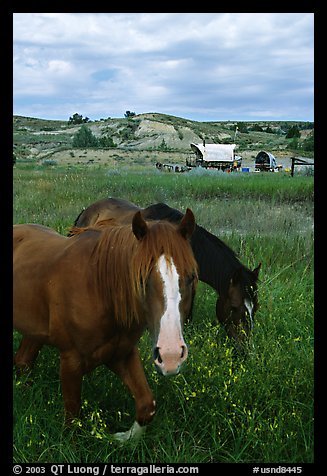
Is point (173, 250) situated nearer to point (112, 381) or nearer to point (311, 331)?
point (112, 381)

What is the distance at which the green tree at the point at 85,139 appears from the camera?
89.8ft

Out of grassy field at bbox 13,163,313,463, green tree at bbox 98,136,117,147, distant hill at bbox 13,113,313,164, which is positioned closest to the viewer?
grassy field at bbox 13,163,313,463

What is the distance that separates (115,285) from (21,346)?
5.51 ft

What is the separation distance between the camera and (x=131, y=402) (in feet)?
11.2

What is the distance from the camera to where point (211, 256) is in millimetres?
4742

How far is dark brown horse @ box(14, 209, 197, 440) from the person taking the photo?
2393mm

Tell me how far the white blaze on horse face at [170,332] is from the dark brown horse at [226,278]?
1.83 m

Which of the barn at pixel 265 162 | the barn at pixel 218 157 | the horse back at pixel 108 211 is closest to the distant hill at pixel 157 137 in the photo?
the barn at pixel 265 162

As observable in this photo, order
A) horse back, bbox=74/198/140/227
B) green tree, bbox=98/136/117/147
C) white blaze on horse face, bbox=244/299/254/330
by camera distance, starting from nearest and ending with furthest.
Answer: white blaze on horse face, bbox=244/299/254/330 → horse back, bbox=74/198/140/227 → green tree, bbox=98/136/117/147

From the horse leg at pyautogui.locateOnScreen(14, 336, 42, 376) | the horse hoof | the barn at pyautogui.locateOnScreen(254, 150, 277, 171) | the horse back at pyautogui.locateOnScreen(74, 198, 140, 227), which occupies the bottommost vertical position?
the horse hoof

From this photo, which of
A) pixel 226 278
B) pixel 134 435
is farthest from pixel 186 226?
pixel 226 278

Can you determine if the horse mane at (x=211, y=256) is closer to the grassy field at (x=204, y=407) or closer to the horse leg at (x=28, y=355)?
the grassy field at (x=204, y=407)

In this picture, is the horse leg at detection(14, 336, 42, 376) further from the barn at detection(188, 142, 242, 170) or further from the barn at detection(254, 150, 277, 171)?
the barn at detection(254, 150, 277, 171)

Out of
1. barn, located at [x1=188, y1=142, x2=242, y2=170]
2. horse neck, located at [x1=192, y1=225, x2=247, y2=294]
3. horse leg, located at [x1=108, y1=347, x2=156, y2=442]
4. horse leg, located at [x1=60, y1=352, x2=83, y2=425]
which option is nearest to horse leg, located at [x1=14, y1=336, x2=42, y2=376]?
horse leg, located at [x1=60, y1=352, x2=83, y2=425]
